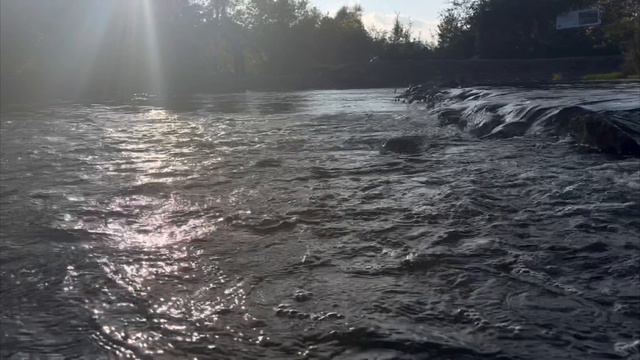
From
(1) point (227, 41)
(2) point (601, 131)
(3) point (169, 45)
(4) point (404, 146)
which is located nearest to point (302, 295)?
(4) point (404, 146)

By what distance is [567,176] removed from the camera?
5309 mm

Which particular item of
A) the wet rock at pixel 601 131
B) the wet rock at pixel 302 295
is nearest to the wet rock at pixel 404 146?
the wet rock at pixel 601 131

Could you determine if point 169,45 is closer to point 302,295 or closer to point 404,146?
point 404,146

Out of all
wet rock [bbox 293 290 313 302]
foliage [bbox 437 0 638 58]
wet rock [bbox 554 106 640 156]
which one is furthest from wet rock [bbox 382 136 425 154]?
foliage [bbox 437 0 638 58]

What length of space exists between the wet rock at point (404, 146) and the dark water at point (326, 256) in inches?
12.3

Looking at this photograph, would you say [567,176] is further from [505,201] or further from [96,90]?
[96,90]

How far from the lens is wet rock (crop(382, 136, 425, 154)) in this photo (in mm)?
7148

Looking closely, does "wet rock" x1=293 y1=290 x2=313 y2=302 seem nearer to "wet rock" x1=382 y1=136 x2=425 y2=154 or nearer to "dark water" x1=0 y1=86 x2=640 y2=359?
"dark water" x1=0 y1=86 x2=640 y2=359

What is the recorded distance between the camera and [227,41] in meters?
45.5

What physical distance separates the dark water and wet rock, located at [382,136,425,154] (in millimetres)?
312

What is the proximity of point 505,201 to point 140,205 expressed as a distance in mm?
2528

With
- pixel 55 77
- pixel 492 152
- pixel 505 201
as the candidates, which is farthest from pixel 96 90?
pixel 505 201

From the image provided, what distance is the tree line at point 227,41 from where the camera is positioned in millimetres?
28359

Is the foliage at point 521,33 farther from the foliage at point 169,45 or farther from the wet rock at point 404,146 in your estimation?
the wet rock at point 404,146
